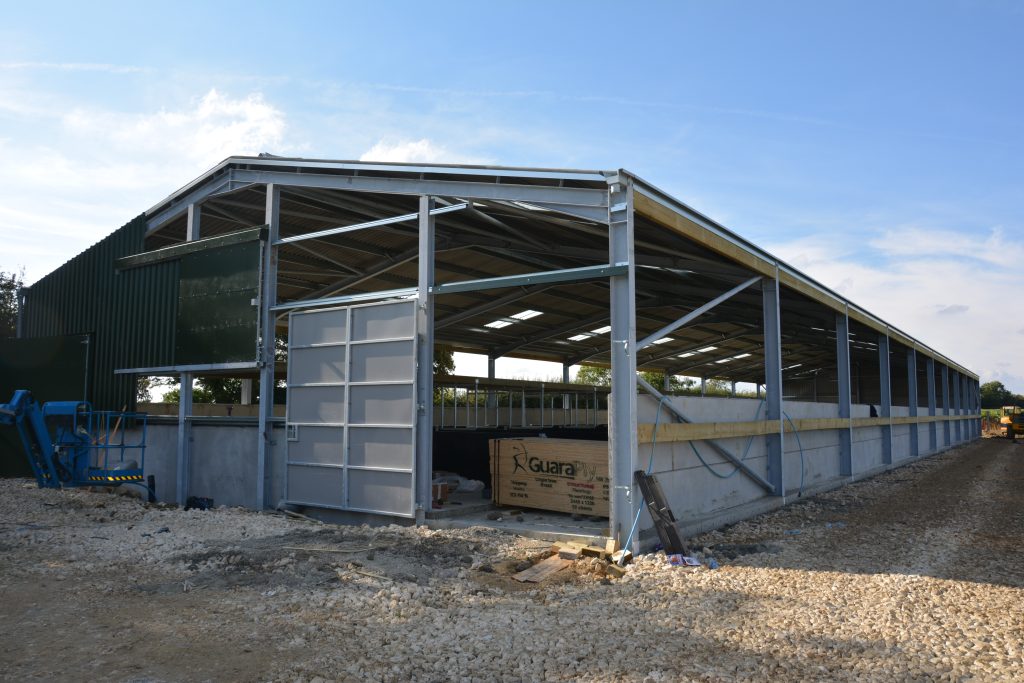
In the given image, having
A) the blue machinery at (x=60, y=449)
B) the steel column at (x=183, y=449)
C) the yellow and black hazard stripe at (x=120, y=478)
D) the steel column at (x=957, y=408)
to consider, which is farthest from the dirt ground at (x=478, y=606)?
the steel column at (x=957, y=408)

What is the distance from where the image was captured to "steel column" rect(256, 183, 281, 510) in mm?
12219

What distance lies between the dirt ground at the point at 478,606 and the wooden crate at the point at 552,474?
1608mm

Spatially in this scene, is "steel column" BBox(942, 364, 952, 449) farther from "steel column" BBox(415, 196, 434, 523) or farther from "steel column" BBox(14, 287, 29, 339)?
"steel column" BBox(14, 287, 29, 339)

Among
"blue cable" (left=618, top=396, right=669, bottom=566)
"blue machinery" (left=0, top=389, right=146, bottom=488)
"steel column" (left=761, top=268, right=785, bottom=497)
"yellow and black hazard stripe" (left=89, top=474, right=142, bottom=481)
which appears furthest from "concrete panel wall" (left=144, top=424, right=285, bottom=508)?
"steel column" (left=761, top=268, right=785, bottom=497)

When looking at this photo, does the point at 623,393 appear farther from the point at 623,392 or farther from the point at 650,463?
the point at 650,463

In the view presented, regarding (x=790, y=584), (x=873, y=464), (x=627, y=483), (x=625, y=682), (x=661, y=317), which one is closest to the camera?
(x=625, y=682)

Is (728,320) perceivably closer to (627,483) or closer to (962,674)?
(627,483)

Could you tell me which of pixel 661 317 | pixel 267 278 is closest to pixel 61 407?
pixel 267 278

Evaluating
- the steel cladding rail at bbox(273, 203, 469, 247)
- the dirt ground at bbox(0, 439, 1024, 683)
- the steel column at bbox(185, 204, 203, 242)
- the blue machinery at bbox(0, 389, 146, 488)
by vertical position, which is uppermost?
the steel column at bbox(185, 204, 203, 242)

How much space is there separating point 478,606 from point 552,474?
4385mm

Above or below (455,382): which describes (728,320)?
above

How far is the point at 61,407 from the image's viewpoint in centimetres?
1314

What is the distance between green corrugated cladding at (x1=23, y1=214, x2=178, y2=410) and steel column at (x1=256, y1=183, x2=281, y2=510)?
2477mm

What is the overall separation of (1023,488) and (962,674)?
46.6 ft
